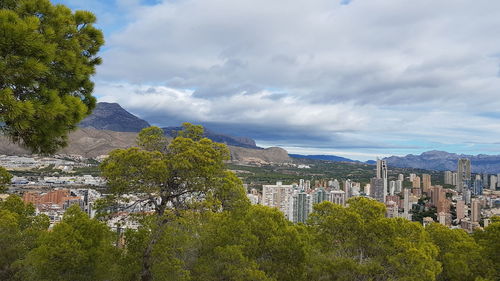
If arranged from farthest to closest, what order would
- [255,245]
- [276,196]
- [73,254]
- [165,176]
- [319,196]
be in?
[276,196], [319,196], [255,245], [73,254], [165,176]

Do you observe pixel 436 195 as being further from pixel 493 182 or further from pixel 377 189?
pixel 493 182

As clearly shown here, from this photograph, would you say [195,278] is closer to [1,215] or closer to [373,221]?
[373,221]

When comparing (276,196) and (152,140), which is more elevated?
(152,140)

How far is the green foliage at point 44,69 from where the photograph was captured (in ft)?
11.8

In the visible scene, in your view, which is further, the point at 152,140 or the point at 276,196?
the point at 276,196

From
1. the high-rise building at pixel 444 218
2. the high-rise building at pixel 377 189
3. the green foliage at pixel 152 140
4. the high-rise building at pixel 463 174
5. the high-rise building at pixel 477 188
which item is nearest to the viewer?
the green foliage at pixel 152 140

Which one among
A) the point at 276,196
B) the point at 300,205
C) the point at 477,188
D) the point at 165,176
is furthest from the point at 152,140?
the point at 477,188

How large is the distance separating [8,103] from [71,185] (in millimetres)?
72630

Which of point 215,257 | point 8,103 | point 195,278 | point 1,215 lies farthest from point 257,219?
point 1,215

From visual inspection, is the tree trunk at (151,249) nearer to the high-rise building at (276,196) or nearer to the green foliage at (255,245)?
the green foliage at (255,245)

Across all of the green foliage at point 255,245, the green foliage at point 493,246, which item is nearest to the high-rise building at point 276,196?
the green foliage at point 493,246

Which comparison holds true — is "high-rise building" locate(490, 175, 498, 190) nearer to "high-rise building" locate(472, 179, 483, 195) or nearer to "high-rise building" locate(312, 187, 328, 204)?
"high-rise building" locate(472, 179, 483, 195)

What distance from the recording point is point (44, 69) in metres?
3.70

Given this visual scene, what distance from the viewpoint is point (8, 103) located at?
3580mm
